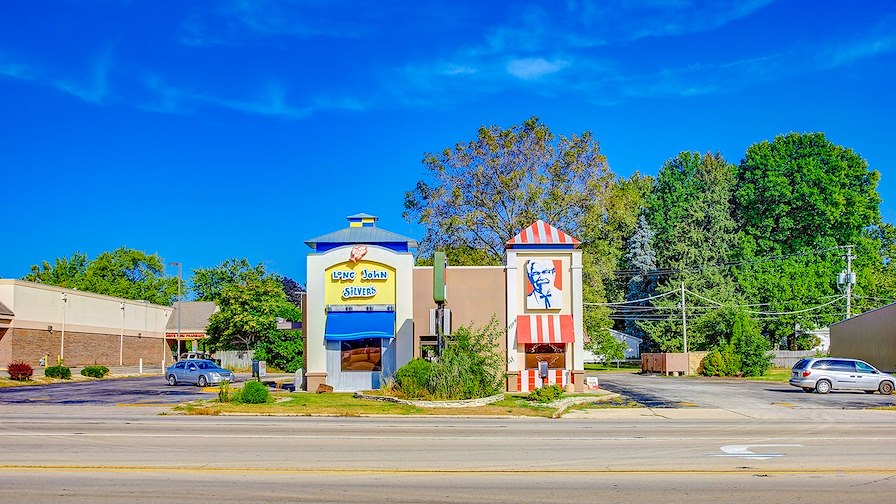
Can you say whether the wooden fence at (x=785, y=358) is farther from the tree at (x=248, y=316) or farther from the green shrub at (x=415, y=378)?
the green shrub at (x=415, y=378)

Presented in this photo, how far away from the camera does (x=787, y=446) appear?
1783cm

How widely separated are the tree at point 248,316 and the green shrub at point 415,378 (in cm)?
3657

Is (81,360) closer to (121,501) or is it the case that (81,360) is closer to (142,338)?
(142,338)

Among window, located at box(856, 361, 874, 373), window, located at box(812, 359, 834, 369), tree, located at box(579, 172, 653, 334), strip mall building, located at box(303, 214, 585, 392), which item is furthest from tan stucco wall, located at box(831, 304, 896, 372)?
strip mall building, located at box(303, 214, 585, 392)

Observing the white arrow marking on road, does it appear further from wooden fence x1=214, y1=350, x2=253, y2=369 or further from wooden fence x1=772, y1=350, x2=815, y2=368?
wooden fence x1=772, y1=350, x2=815, y2=368

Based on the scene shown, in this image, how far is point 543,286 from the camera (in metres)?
38.1

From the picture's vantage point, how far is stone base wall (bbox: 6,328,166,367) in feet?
186

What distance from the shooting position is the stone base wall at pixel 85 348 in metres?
56.7

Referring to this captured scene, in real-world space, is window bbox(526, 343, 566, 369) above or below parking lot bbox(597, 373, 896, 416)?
above

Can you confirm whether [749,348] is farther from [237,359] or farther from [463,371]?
[237,359]

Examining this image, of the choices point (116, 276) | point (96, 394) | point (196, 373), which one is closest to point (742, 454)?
point (96, 394)

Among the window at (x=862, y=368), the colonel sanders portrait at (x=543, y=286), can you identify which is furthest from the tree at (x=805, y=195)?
the colonel sanders portrait at (x=543, y=286)

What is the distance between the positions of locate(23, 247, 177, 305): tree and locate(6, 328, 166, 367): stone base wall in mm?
17932

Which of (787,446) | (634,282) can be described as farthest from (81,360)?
(787,446)
